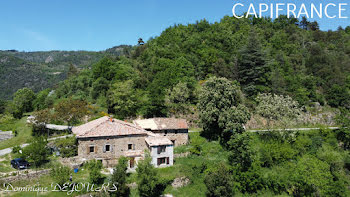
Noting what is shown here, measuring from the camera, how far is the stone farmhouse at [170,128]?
128ft

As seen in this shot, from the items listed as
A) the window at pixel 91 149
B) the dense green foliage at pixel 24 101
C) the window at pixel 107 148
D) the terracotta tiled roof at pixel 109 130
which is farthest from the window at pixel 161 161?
the dense green foliage at pixel 24 101

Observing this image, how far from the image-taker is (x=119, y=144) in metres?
34.2

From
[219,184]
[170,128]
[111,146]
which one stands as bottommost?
[219,184]

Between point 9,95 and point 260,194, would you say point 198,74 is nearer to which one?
point 260,194

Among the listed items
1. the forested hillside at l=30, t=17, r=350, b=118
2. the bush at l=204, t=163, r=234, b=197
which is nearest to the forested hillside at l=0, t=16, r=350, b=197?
the bush at l=204, t=163, r=234, b=197

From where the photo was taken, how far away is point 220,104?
39.7 meters

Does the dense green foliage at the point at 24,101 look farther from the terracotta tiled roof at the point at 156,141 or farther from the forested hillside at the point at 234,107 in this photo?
the terracotta tiled roof at the point at 156,141

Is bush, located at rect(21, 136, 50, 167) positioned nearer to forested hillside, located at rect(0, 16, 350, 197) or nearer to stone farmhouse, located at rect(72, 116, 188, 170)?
forested hillside, located at rect(0, 16, 350, 197)

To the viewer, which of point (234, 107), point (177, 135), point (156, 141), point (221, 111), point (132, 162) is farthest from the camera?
point (221, 111)

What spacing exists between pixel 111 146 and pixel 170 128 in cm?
1023

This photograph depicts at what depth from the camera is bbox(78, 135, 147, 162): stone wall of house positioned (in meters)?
32.6

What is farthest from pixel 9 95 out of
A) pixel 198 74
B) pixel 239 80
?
pixel 239 80

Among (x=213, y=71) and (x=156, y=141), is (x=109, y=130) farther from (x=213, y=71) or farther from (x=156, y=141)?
(x=213, y=71)

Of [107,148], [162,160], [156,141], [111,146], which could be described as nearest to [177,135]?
[156,141]
